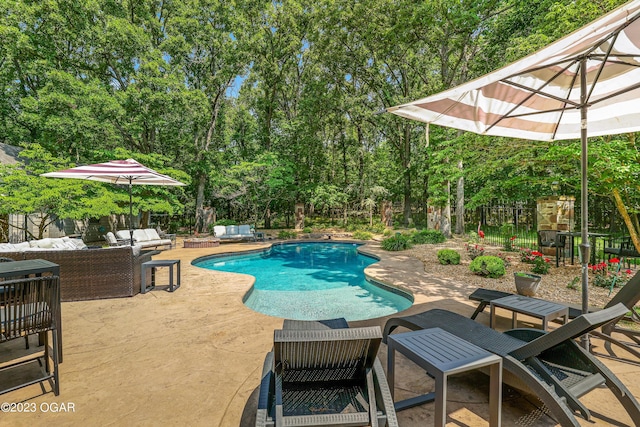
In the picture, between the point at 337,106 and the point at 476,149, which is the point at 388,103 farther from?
the point at 476,149

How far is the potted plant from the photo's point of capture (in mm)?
4473

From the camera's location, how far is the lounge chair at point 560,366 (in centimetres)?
166

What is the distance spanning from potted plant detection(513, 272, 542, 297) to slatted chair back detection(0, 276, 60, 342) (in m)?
5.85

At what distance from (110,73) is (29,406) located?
16997mm

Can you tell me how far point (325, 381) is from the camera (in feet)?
6.10

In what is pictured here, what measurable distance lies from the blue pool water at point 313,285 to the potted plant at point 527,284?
1756 millimetres

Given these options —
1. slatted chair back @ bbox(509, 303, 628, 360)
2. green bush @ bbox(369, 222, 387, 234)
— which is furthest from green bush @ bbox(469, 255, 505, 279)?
green bush @ bbox(369, 222, 387, 234)

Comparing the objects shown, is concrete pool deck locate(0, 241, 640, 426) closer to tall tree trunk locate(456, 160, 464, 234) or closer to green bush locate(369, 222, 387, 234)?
tall tree trunk locate(456, 160, 464, 234)

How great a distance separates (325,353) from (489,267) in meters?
5.44

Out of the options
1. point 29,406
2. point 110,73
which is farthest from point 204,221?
point 29,406

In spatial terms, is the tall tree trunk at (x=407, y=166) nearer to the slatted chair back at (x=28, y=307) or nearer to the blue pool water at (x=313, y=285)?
the blue pool water at (x=313, y=285)

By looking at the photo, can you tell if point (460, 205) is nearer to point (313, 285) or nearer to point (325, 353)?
point (313, 285)

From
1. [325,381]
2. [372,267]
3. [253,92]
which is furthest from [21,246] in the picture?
[253,92]

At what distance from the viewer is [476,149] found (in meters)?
7.02
